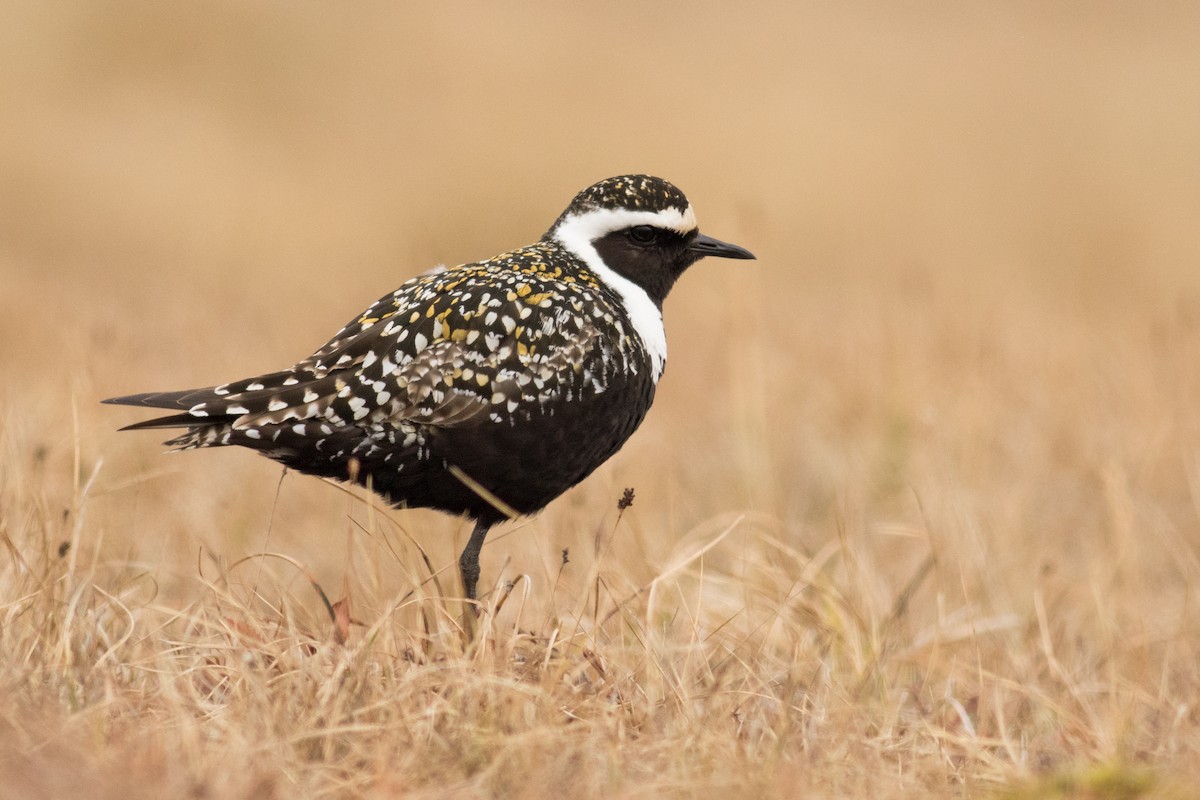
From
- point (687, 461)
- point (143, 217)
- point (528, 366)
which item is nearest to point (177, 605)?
point (528, 366)

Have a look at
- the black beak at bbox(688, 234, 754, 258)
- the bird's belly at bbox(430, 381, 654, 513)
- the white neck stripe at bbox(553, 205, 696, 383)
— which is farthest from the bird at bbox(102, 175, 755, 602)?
the black beak at bbox(688, 234, 754, 258)

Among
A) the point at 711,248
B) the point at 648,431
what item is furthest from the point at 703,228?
the point at 711,248

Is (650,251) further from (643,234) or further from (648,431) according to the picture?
(648,431)

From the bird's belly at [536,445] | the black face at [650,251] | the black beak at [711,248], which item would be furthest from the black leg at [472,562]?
the black beak at [711,248]

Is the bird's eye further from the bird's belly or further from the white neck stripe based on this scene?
the bird's belly

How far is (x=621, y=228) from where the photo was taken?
5.57 m

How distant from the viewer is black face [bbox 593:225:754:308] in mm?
5566

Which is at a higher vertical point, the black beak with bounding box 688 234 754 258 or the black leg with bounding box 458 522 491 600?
the black beak with bounding box 688 234 754 258

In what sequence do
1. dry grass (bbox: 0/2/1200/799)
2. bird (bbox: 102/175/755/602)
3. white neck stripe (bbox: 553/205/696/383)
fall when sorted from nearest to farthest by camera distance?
dry grass (bbox: 0/2/1200/799)
bird (bbox: 102/175/755/602)
white neck stripe (bbox: 553/205/696/383)

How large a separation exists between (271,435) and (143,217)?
10.8 metres

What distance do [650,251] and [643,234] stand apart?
0.07 meters

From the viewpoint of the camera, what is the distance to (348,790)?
11.5 feet

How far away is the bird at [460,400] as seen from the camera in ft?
15.5

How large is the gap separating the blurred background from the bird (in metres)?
0.53
